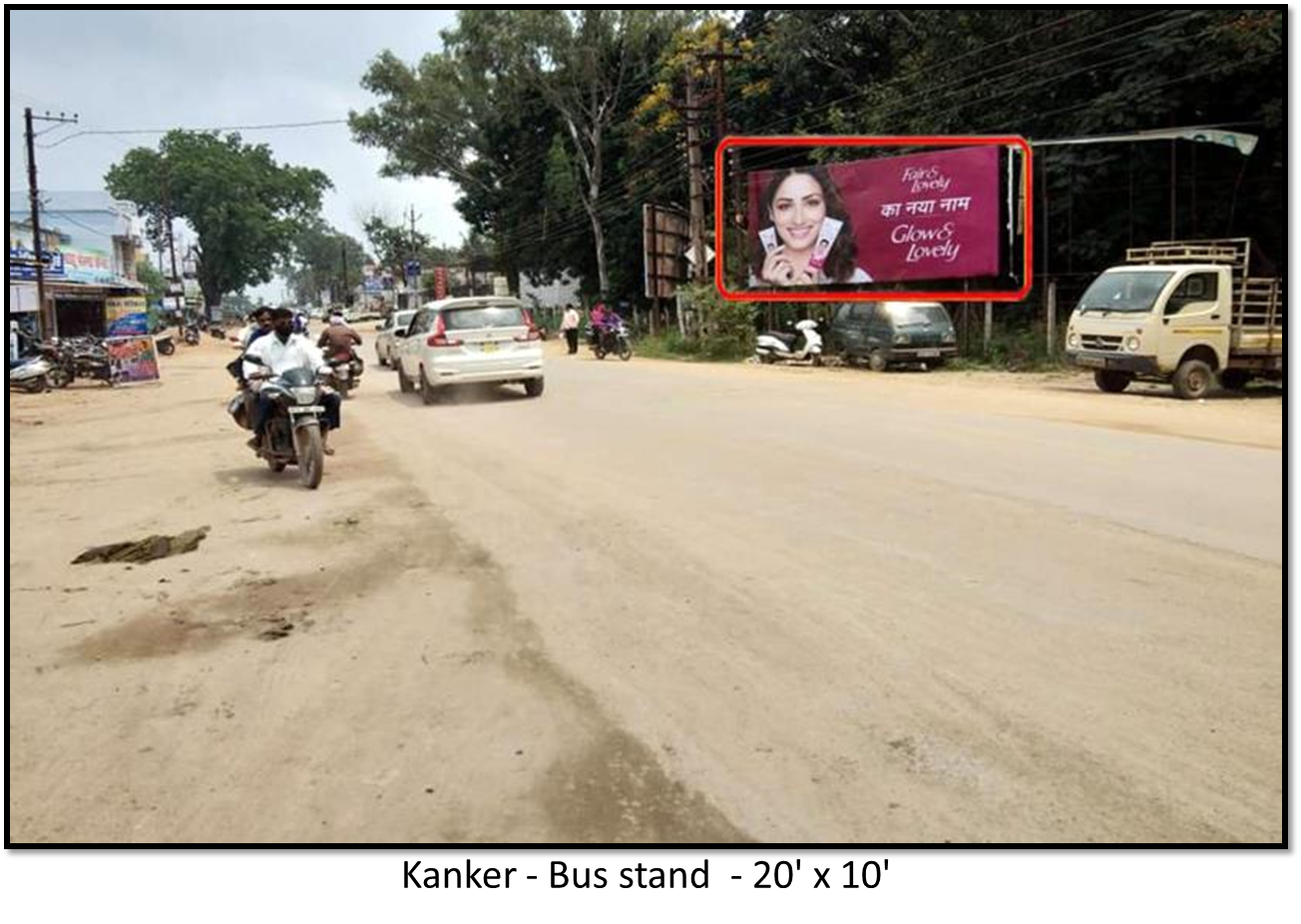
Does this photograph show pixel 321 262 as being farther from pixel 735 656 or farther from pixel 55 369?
pixel 55 369

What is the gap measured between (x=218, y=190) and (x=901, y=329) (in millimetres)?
1726

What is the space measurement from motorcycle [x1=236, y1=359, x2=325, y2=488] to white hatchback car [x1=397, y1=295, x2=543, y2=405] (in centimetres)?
366

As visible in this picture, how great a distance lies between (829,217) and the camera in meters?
1.85

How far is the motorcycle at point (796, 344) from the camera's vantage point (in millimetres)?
4072

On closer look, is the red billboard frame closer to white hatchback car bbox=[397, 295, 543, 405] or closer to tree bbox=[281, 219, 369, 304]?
tree bbox=[281, 219, 369, 304]

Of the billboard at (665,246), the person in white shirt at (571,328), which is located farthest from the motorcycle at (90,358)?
the billboard at (665,246)

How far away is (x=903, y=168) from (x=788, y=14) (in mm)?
422

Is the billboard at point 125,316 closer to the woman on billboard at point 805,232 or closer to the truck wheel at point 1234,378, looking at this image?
the woman on billboard at point 805,232

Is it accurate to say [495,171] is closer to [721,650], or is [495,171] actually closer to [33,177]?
[33,177]

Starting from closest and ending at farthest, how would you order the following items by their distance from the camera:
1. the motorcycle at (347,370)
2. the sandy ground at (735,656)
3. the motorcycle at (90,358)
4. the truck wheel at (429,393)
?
1. the sandy ground at (735,656)
2. the truck wheel at (429,393)
3. the motorcycle at (347,370)
4. the motorcycle at (90,358)

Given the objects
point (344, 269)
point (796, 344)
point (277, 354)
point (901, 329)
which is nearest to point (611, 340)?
point (277, 354)

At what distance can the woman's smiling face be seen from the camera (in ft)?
5.95

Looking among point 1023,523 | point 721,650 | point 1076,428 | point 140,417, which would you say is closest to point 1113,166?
point 1076,428

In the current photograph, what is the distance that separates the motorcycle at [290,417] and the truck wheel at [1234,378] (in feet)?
17.9
